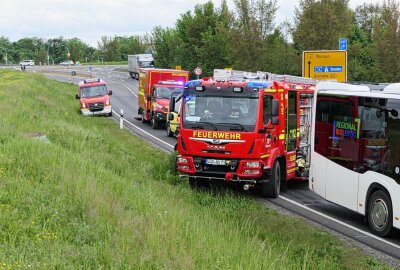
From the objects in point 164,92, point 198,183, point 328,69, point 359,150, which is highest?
point 328,69

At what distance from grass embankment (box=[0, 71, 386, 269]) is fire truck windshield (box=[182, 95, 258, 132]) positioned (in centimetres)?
162

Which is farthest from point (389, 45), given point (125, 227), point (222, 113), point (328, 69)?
point (125, 227)

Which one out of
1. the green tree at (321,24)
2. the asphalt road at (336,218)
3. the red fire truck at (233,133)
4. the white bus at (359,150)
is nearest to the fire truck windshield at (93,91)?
the green tree at (321,24)

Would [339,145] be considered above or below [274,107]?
below

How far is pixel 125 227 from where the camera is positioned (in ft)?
21.7

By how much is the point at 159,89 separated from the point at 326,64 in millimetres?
9547

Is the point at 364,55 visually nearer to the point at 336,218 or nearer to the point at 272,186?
the point at 272,186

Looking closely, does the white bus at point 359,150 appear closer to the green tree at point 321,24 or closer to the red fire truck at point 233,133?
the red fire truck at point 233,133

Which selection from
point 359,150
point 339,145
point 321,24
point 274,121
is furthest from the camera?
point 321,24

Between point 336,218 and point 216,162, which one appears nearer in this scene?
point 336,218

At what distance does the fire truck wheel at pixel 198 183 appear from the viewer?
13.4 meters

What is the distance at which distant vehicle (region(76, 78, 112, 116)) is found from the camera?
35062 millimetres

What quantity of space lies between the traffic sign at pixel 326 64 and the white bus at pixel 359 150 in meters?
14.0

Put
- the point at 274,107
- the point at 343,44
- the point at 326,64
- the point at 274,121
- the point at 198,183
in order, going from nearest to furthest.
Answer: the point at 274,107, the point at 274,121, the point at 198,183, the point at 343,44, the point at 326,64
